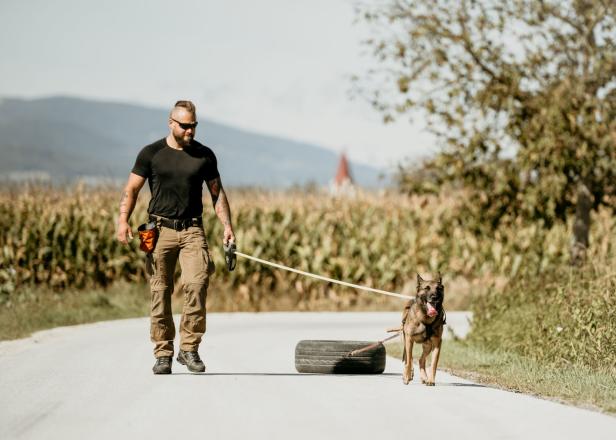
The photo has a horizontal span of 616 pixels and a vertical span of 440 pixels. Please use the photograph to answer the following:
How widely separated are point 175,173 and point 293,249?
1485cm

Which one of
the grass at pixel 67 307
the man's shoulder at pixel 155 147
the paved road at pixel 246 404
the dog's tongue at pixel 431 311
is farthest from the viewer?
the grass at pixel 67 307

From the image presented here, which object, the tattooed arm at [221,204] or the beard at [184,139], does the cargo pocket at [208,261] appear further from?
the beard at [184,139]

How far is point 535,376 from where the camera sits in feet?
37.5

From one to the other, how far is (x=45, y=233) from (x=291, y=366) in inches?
531

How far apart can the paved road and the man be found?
492 millimetres

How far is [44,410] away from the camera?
912 cm

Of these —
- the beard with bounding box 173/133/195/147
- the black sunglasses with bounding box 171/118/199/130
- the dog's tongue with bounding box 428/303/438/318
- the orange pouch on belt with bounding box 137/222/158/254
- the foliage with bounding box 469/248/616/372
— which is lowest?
the foliage with bounding box 469/248/616/372

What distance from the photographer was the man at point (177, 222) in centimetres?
1095

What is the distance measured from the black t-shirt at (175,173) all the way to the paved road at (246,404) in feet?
5.41

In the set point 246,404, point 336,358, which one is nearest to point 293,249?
point 336,358

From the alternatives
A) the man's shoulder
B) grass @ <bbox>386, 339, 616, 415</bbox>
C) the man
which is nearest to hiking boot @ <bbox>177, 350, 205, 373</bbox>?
the man

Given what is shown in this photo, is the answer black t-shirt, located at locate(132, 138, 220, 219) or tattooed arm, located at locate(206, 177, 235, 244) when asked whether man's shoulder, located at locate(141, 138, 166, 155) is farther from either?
tattooed arm, located at locate(206, 177, 235, 244)

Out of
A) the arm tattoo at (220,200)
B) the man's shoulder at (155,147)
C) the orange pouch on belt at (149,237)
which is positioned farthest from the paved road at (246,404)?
the man's shoulder at (155,147)

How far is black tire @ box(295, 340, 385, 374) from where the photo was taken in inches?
465
